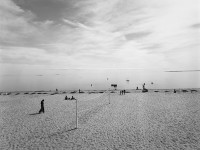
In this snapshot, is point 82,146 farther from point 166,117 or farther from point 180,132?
point 166,117

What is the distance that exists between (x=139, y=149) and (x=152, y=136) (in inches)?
104

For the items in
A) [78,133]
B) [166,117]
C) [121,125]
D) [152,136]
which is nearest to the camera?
[152,136]

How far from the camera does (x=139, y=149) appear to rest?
10688mm

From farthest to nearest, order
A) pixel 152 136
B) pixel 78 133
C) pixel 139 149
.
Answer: pixel 78 133
pixel 152 136
pixel 139 149

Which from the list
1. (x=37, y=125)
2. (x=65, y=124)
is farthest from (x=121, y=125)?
(x=37, y=125)

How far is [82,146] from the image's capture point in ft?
37.0

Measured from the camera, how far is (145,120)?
17500 millimetres

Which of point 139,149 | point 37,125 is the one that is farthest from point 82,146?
point 37,125

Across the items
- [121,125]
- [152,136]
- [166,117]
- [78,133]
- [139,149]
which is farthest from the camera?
A: [166,117]

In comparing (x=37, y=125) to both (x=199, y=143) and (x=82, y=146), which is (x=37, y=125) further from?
(x=199, y=143)

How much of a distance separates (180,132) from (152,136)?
8.15 feet

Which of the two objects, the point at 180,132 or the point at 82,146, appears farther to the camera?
the point at 180,132

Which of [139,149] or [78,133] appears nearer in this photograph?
[139,149]

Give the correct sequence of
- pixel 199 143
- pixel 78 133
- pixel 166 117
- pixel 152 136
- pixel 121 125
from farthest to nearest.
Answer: pixel 166 117 < pixel 121 125 < pixel 78 133 < pixel 152 136 < pixel 199 143
